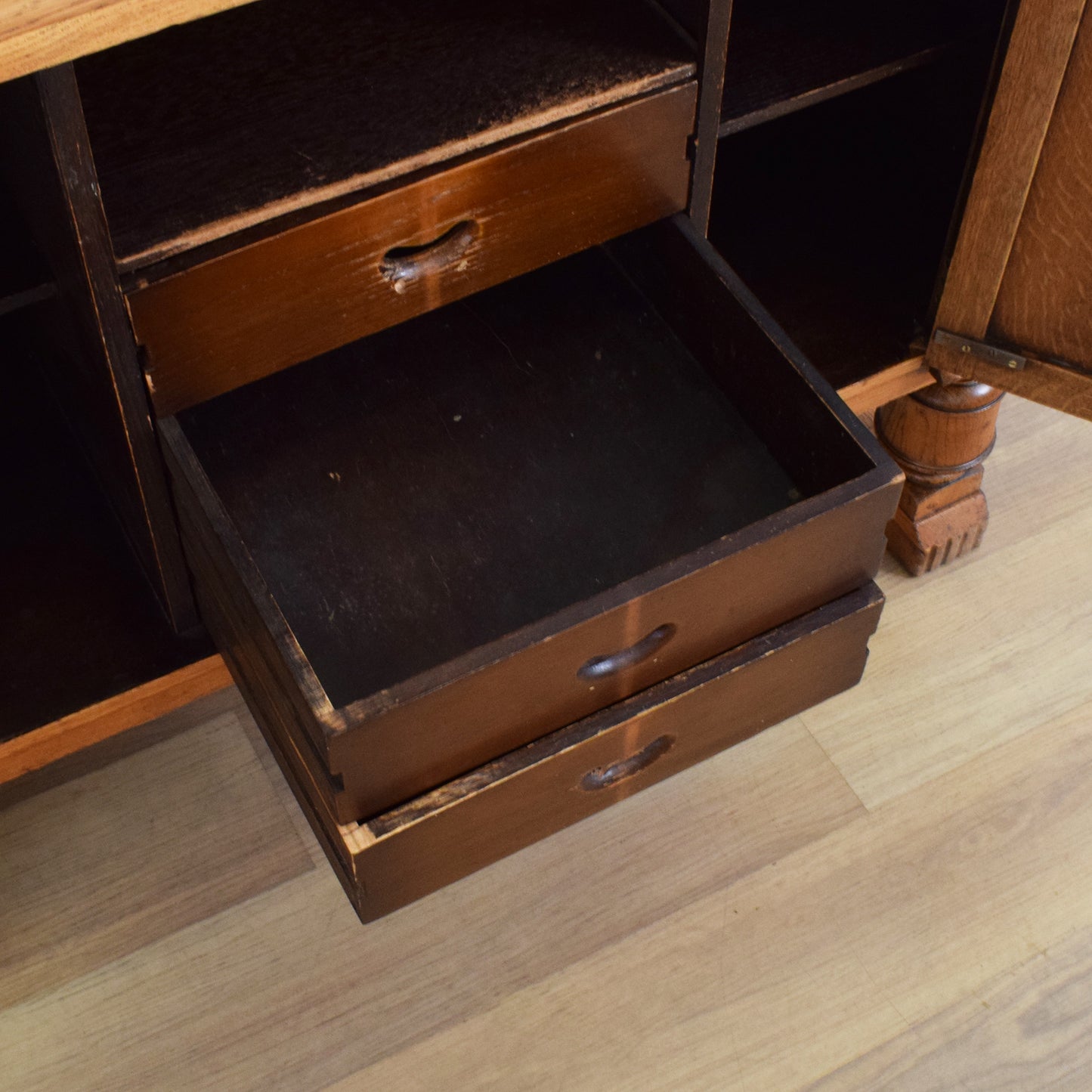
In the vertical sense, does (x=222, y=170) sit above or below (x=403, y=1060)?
above

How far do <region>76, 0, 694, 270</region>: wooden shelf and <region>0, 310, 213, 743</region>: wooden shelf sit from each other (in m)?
0.27

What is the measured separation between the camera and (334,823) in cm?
91

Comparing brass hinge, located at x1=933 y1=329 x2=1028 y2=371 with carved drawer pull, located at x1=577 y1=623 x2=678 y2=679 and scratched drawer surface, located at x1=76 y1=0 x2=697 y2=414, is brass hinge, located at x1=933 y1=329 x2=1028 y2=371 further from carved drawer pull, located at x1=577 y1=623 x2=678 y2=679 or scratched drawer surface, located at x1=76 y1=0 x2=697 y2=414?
carved drawer pull, located at x1=577 y1=623 x2=678 y2=679

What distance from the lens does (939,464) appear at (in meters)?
1.32

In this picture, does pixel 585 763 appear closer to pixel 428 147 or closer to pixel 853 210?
pixel 428 147

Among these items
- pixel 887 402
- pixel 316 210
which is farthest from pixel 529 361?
pixel 887 402

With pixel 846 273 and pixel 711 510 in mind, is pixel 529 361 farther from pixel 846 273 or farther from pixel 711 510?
pixel 846 273

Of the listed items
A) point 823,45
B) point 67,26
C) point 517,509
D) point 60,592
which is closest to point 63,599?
point 60,592

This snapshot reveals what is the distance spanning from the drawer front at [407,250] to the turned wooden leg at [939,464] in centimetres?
35

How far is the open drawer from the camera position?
862 millimetres

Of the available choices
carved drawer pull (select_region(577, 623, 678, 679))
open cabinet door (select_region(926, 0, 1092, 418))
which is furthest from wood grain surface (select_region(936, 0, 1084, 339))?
carved drawer pull (select_region(577, 623, 678, 679))

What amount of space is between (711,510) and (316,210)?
1.07ft

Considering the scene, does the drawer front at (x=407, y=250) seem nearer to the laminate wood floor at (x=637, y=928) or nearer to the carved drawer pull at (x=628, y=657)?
the carved drawer pull at (x=628, y=657)

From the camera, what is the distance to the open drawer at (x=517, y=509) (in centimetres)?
86
